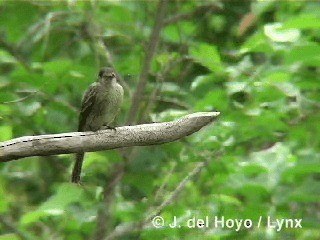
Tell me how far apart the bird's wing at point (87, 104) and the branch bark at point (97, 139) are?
3.59ft

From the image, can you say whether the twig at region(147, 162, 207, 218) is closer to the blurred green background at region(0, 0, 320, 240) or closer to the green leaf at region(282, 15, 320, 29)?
the blurred green background at region(0, 0, 320, 240)

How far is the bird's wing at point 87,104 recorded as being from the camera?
366 centimetres

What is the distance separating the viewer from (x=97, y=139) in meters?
2.56

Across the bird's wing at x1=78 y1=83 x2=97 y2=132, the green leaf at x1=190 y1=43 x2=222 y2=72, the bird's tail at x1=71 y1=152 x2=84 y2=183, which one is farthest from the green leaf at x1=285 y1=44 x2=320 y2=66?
the bird's tail at x1=71 y1=152 x2=84 y2=183

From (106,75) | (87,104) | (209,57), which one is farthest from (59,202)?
(209,57)

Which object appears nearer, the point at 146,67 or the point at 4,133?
the point at 4,133

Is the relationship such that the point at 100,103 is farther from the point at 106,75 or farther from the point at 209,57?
the point at 209,57

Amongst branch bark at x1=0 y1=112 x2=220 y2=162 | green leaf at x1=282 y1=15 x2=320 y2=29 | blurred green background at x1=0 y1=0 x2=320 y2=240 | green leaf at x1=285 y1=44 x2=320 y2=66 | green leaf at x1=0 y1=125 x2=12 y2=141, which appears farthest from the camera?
blurred green background at x1=0 y1=0 x2=320 y2=240

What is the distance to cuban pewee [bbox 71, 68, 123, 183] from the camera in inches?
142

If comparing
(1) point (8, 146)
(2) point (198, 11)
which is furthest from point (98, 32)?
(1) point (8, 146)

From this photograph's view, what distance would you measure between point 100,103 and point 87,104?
6cm

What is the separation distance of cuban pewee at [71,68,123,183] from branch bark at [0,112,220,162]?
1.01 metres

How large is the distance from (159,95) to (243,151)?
0.55 m

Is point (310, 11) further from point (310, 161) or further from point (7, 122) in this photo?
point (7, 122)
